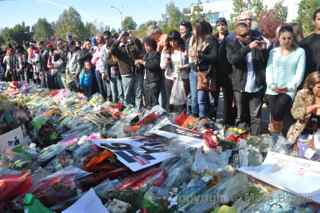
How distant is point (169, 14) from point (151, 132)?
63.9 metres

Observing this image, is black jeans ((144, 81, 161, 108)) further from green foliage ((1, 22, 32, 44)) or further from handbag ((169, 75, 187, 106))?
green foliage ((1, 22, 32, 44))

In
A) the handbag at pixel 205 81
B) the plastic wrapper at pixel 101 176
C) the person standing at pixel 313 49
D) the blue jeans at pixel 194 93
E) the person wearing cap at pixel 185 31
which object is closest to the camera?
the plastic wrapper at pixel 101 176

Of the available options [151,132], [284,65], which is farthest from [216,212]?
[284,65]

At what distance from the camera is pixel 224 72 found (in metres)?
5.76

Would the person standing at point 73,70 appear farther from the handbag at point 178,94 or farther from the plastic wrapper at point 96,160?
the plastic wrapper at point 96,160

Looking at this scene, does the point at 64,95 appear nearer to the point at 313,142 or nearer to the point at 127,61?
the point at 127,61

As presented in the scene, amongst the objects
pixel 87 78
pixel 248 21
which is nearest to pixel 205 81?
pixel 248 21

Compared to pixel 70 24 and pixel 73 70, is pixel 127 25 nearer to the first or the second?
pixel 73 70

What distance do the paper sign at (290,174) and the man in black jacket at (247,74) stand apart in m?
1.75

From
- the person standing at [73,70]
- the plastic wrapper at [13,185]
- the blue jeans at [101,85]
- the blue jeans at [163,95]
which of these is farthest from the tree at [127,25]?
the plastic wrapper at [13,185]

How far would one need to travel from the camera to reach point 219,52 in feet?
18.4

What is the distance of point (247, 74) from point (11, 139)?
10.1 ft

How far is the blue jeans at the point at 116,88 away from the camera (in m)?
8.05

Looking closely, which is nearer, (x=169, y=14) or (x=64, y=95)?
(x=64, y=95)
